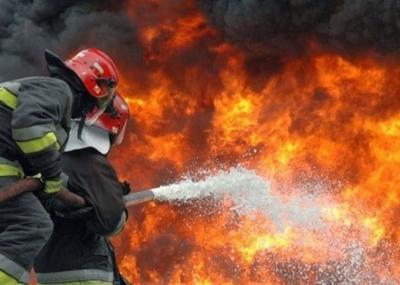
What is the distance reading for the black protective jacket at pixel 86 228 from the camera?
408 centimetres

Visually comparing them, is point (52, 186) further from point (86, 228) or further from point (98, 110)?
point (98, 110)

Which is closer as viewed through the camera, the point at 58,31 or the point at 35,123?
the point at 35,123

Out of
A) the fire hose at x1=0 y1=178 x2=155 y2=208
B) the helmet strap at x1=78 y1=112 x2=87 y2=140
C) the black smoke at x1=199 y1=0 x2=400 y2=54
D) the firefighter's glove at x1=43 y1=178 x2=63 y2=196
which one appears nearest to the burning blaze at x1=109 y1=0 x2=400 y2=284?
the black smoke at x1=199 y1=0 x2=400 y2=54

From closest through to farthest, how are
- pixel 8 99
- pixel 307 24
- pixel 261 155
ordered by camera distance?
pixel 8 99 < pixel 307 24 < pixel 261 155

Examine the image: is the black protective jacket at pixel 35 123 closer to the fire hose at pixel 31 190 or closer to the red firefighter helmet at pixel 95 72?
the fire hose at pixel 31 190

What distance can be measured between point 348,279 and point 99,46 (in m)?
5.27

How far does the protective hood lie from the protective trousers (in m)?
0.45

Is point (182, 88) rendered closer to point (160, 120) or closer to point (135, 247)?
point (160, 120)

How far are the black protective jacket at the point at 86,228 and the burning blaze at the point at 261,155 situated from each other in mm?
4384

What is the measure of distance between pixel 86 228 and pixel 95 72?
108 cm

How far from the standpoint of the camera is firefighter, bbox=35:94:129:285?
13.4ft

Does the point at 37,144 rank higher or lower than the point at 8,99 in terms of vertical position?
lower

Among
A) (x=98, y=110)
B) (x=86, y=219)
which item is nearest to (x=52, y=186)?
(x=86, y=219)

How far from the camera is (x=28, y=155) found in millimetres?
3771
